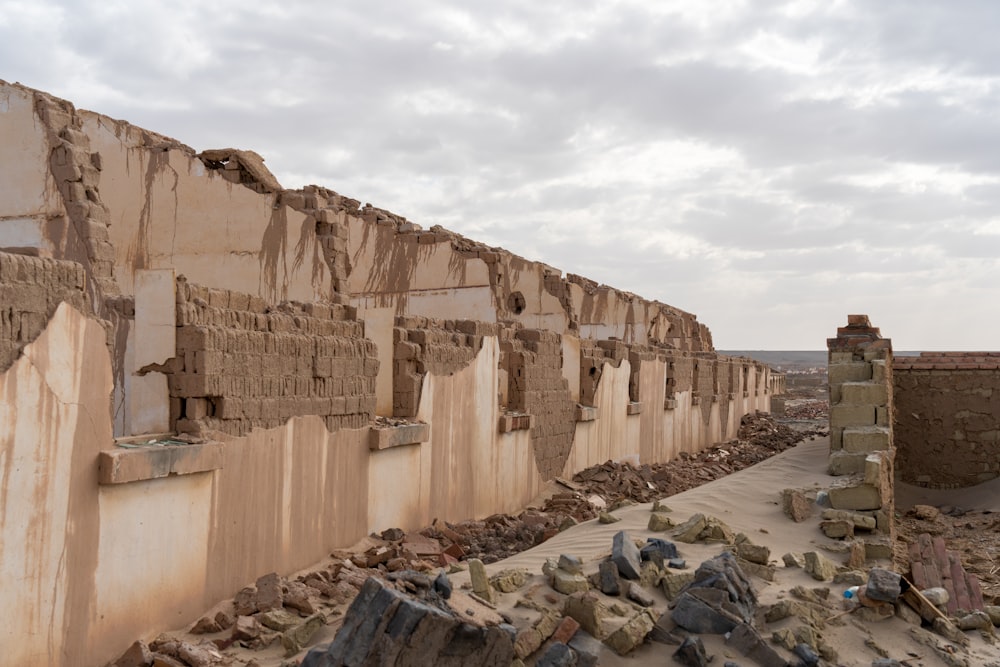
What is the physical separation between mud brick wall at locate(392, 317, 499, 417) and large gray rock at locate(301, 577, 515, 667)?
13.0 ft

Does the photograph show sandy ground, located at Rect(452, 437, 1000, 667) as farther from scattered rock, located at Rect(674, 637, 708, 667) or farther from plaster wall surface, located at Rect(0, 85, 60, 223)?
plaster wall surface, located at Rect(0, 85, 60, 223)

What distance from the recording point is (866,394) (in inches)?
412

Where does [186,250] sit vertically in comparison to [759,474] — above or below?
above

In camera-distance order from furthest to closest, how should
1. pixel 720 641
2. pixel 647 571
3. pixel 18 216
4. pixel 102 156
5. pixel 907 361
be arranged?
pixel 907 361 → pixel 102 156 → pixel 18 216 → pixel 647 571 → pixel 720 641

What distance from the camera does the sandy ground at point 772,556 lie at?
5.38 meters

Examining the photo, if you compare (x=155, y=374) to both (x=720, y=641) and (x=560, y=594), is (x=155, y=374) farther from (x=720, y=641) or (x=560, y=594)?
(x=720, y=641)

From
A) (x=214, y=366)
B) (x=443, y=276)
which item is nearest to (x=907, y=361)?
(x=443, y=276)

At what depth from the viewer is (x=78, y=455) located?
4859 mm

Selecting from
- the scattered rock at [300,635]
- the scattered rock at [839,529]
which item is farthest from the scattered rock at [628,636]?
the scattered rock at [839,529]

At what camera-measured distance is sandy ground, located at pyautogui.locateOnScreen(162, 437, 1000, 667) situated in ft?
17.6

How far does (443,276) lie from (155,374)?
34.1 ft

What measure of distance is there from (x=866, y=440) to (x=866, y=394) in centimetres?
80

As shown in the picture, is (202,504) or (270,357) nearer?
(202,504)

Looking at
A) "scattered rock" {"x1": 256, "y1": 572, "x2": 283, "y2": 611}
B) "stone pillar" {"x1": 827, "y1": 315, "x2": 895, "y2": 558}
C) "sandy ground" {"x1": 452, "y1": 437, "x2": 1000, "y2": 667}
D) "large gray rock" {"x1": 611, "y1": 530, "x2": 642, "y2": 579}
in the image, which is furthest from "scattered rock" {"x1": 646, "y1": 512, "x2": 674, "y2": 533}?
"scattered rock" {"x1": 256, "y1": 572, "x2": 283, "y2": 611}
